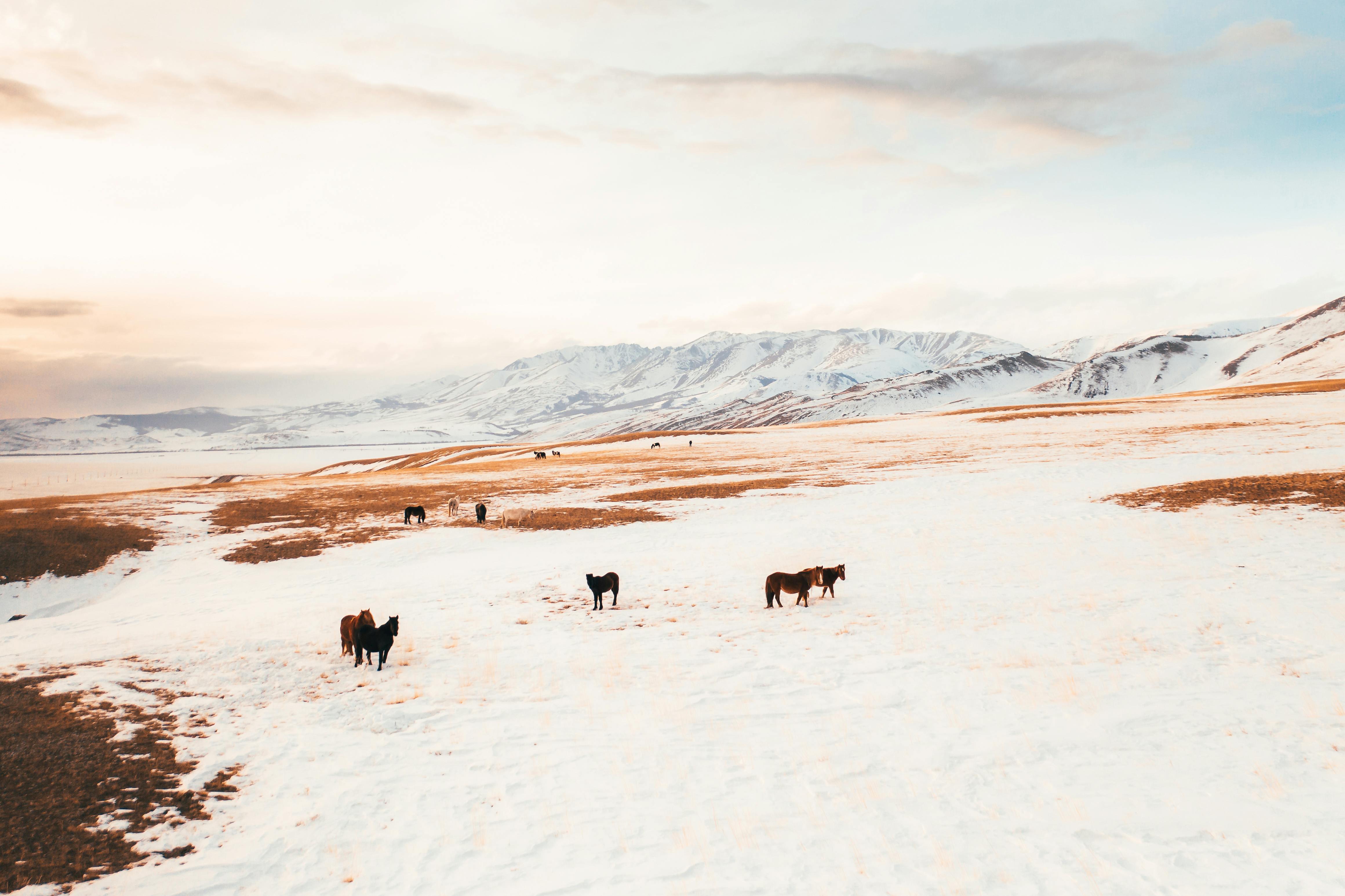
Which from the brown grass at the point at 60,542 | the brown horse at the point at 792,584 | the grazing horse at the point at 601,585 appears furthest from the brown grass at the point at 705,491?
the brown grass at the point at 60,542

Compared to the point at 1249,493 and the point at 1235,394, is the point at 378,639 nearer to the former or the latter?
the point at 1249,493

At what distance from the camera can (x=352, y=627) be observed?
48.1 feet

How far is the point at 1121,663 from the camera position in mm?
12812

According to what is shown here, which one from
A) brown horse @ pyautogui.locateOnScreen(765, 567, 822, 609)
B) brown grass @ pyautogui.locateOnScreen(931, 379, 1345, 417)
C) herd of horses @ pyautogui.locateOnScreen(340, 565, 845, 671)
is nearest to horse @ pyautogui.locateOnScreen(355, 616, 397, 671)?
herd of horses @ pyautogui.locateOnScreen(340, 565, 845, 671)

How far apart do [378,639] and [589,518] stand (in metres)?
19.2

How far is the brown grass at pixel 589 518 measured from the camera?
31.8m

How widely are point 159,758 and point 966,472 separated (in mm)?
40280

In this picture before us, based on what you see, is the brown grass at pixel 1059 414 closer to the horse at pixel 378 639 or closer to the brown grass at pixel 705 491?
the brown grass at pixel 705 491

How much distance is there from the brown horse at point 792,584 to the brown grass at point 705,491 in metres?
19.5

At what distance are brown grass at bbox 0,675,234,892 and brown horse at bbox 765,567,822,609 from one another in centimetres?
1270

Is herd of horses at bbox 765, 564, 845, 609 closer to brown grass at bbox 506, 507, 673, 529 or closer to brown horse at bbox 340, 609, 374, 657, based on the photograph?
brown horse at bbox 340, 609, 374, 657

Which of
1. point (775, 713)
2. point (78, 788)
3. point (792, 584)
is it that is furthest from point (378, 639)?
point (792, 584)

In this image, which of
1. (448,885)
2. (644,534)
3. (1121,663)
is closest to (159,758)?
(448,885)

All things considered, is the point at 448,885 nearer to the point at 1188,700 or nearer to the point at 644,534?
the point at 1188,700
